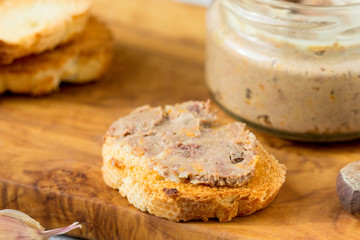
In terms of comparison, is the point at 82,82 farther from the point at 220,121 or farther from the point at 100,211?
the point at 100,211

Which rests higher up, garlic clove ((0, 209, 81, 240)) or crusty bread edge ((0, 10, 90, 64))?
crusty bread edge ((0, 10, 90, 64))

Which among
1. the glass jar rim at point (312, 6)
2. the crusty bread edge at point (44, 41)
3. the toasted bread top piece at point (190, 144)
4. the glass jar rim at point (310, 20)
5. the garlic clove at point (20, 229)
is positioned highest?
the glass jar rim at point (312, 6)

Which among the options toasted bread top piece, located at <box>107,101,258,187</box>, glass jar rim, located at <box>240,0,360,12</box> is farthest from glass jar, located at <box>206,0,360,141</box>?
toasted bread top piece, located at <box>107,101,258,187</box>

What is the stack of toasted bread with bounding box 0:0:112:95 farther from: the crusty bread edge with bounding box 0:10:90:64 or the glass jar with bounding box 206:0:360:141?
the glass jar with bounding box 206:0:360:141

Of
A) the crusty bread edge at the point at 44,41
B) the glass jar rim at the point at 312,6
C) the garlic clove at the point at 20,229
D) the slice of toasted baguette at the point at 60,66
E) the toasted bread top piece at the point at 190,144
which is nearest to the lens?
the garlic clove at the point at 20,229

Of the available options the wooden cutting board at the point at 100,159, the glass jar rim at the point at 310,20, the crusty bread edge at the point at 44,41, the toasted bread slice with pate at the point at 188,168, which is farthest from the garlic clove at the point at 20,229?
the glass jar rim at the point at 310,20

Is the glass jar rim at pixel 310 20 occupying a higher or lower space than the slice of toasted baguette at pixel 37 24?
higher

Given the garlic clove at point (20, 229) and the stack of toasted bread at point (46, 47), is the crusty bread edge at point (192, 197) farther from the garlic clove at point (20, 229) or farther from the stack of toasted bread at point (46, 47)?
the stack of toasted bread at point (46, 47)
